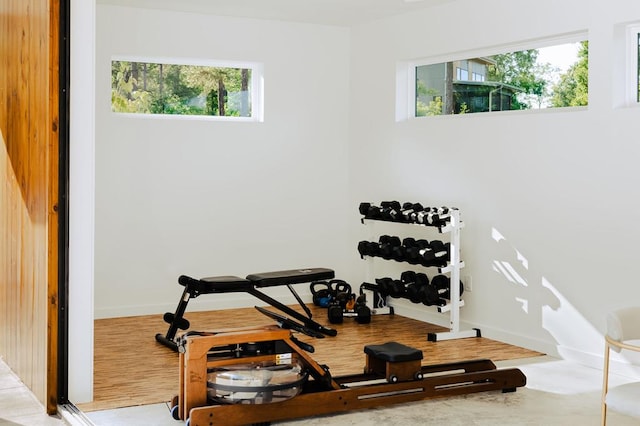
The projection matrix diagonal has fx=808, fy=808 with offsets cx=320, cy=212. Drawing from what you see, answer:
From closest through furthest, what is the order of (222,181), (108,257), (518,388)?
1. (518,388)
2. (108,257)
3. (222,181)

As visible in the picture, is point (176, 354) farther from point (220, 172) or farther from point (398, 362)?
point (220, 172)

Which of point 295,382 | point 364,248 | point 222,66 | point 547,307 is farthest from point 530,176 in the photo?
point 222,66

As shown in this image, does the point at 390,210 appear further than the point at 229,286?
Yes

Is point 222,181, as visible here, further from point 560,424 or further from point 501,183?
Answer: point 560,424

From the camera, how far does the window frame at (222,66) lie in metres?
6.88

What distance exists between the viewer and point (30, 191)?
14.7 feet

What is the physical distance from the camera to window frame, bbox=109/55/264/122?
6.88 m

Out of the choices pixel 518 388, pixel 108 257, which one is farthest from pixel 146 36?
pixel 518 388

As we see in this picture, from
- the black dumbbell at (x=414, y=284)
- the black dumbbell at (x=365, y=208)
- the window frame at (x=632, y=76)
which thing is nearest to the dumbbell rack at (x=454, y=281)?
the black dumbbell at (x=414, y=284)

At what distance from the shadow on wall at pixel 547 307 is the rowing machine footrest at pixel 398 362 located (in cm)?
145

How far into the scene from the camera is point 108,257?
677 cm

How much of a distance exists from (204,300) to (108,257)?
948mm

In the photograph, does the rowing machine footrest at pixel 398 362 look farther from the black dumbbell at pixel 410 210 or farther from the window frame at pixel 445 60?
the window frame at pixel 445 60

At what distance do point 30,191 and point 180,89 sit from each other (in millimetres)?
2841
